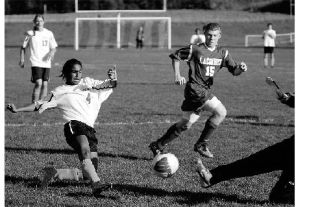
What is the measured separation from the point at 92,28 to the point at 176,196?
183 ft

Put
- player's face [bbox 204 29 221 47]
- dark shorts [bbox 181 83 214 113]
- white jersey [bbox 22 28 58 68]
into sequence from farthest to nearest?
white jersey [bbox 22 28 58 68]
dark shorts [bbox 181 83 214 113]
player's face [bbox 204 29 221 47]

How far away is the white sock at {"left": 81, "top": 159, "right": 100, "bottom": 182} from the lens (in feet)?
19.1

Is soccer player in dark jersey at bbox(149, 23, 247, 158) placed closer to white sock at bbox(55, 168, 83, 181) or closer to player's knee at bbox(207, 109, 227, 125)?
player's knee at bbox(207, 109, 227, 125)

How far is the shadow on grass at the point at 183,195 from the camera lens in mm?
5734

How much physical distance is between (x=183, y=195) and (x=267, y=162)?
1041mm

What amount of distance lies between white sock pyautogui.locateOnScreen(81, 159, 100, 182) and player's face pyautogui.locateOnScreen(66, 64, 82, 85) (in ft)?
3.08

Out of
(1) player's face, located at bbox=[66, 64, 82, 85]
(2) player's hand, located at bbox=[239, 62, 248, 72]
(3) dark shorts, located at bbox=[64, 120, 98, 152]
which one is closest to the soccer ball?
(3) dark shorts, located at bbox=[64, 120, 98, 152]

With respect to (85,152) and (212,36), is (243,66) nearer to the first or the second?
(212,36)

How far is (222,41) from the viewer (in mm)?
57406

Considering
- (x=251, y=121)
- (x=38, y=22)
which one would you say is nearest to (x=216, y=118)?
(x=251, y=121)

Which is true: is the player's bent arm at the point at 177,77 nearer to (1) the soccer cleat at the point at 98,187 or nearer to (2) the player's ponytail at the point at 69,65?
(2) the player's ponytail at the point at 69,65

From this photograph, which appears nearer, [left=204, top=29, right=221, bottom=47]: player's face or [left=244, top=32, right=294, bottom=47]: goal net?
[left=204, top=29, right=221, bottom=47]: player's face

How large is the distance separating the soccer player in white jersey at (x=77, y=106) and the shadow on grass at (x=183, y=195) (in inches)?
15.8
